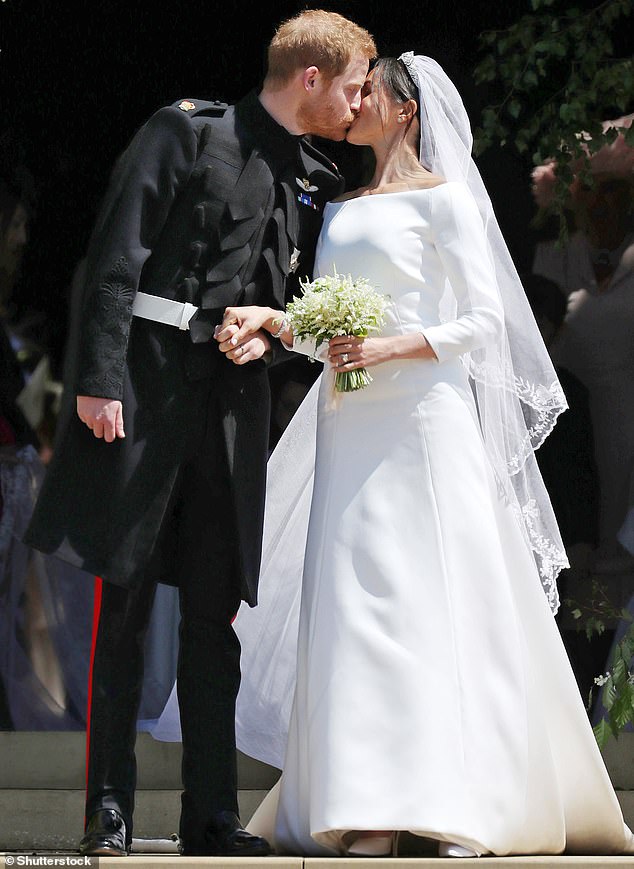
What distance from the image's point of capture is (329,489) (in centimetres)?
342

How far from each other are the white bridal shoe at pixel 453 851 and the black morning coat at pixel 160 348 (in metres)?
0.72

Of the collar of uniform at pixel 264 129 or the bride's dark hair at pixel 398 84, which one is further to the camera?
the bride's dark hair at pixel 398 84

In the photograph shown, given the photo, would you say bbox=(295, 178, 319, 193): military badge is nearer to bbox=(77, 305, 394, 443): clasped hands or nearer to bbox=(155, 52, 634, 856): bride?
bbox=(155, 52, 634, 856): bride

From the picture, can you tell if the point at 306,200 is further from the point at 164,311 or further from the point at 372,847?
the point at 372,847

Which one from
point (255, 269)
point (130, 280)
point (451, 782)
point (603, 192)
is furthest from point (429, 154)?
point (603, 192)

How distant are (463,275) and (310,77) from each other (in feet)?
2.07

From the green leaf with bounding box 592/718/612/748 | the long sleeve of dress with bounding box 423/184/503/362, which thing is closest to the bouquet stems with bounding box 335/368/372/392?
the long sleeve of dress with bounding box 423/184/503/362

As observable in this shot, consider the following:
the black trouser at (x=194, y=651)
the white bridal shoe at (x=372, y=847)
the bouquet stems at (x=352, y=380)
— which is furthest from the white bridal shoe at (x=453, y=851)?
the bouquet stems at (x=352, y=380)

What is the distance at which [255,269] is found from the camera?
3.39 meters

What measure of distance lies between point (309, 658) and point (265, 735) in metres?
0.55

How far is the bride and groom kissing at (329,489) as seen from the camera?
3.18 meters

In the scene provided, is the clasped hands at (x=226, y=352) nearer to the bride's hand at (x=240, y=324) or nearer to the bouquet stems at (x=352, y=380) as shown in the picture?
the bride's hand at (x=240, y=324)

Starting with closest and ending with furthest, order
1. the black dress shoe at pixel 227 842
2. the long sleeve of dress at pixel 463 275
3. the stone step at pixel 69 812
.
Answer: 1. the black dress shoe at pixel 227 842
2. the long sleeve of dress at pixel 463 275
3. the stone step at pixel 69 812

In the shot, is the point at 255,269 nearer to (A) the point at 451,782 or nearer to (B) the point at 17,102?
(A) the point at 451,782
